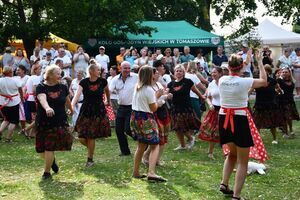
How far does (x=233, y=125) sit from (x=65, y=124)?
112 inches

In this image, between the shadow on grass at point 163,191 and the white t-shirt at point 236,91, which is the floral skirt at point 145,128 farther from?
the white t-shirt at point 236,91

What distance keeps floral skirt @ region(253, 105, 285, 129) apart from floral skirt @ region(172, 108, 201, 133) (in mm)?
1526

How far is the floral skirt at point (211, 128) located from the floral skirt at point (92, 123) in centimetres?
177

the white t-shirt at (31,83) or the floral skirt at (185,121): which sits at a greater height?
the white t-shirt at (31,83)

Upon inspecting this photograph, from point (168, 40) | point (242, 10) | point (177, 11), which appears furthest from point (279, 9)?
point (168, 40)

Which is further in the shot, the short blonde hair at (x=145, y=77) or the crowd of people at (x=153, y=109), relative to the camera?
the short blonde hair at (x=145, y=77)

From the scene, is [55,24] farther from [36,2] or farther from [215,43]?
[215,43]

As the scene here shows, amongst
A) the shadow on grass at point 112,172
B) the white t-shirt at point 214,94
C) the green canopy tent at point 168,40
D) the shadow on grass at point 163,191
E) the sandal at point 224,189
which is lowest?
the shadow on grass at point 112,172

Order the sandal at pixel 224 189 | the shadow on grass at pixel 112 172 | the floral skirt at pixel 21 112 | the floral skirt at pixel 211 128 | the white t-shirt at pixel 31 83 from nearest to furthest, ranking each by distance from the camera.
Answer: the sandal at pixel 224 189 → the shadow on grass at pixel 112 172 → the floral skirt at pixel 211 128 → the floral skirt at pixel 21 112 → the white t-shirt at pixel 31 83

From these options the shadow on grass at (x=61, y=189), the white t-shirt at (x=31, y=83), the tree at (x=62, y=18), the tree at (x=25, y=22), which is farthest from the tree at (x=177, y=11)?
the shadow on grass at (x=61, y=189)

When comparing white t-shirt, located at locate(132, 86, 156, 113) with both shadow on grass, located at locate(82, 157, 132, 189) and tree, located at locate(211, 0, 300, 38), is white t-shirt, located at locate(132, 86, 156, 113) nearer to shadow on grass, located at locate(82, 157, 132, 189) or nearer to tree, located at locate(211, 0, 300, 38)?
shadow on grass, located at locate(82, 157, 132, 189)

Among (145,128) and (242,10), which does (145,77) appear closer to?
(145,128)

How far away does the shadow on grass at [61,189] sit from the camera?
23.8ft

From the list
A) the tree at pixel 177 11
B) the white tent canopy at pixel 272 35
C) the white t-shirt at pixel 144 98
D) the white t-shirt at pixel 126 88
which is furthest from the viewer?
the tree at pixel 177 11
